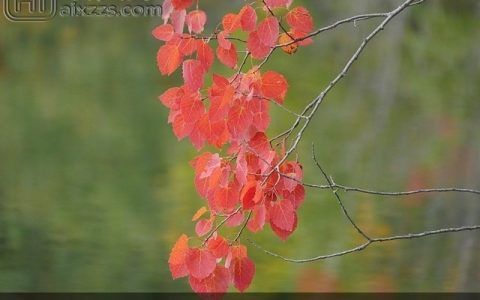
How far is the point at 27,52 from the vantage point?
279 inches

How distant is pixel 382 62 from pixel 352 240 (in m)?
2.85

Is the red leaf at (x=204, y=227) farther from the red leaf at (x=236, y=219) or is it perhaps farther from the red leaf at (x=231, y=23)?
the red leaf at (x=231, y=23)

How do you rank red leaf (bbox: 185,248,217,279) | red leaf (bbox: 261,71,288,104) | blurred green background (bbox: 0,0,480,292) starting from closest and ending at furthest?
red leaf (bbox: 185,248,217,279) → red leaf (bbox: 261,71,288,104) → blurred green background (bbox: 0,0,480,292)

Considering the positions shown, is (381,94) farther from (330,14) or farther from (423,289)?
(423,289)

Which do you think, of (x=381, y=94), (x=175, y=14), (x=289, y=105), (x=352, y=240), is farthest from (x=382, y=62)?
(x=175, y=14)

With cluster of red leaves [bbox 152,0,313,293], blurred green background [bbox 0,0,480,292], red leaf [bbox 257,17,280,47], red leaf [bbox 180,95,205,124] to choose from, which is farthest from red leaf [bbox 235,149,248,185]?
blurred green background [bbox 0,0,480,292]

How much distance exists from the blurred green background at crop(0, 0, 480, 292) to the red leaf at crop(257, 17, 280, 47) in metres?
2.83

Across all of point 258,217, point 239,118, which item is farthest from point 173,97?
point 258,217

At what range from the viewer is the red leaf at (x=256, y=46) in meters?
1.45

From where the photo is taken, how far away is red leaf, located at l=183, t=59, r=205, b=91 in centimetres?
142

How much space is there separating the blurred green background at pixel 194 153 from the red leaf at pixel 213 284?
2747mm

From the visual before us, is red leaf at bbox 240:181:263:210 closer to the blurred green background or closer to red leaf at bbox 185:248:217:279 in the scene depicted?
red leaf at bbox 185:248:217:279

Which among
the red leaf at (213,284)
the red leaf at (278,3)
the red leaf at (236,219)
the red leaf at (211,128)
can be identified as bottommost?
the red leaf at (213,284)

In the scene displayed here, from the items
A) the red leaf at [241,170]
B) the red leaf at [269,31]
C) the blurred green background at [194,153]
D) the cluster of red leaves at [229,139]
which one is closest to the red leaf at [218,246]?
the cluster of red leaves at [229,139]
